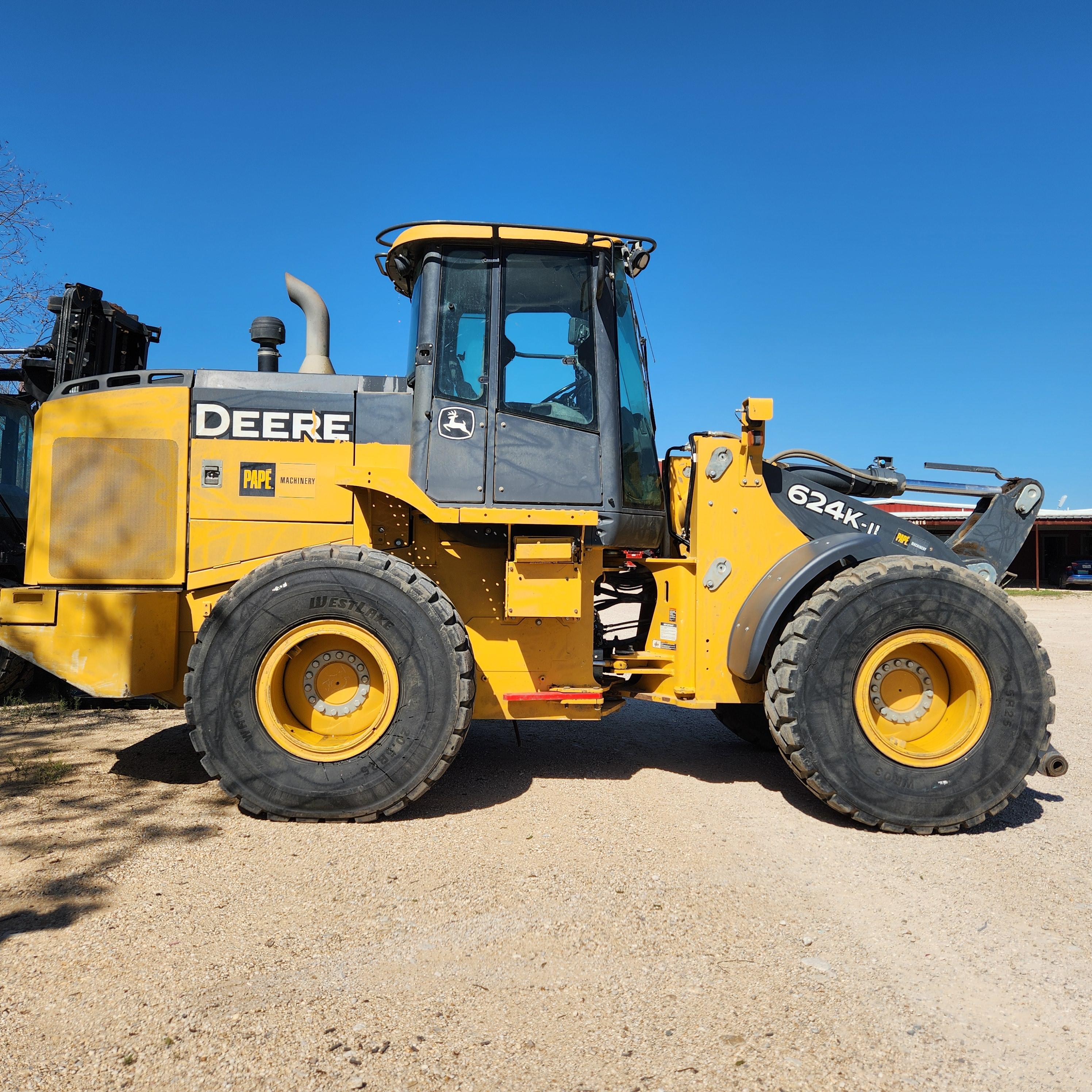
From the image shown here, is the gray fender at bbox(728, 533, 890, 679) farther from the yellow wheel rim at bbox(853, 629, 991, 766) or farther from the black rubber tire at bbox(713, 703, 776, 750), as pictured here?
the black rubber tire at bbox(713, 703, 776, 750)

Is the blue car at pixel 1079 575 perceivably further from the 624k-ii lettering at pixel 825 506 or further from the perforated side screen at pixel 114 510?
the perforated side screen at pixel 114 510

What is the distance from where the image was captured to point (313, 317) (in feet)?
16.7

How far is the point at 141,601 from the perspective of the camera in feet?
14.0

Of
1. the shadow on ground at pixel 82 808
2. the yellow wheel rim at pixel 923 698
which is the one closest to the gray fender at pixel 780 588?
the yellow wheel rim at pixel 923 698

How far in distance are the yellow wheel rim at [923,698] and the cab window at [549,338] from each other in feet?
6.74

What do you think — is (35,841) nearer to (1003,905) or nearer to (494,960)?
(494,960)

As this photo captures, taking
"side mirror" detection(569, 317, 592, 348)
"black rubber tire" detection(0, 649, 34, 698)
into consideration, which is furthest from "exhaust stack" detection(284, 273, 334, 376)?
"black rubber tire" detection(0, 649, 34, 698)

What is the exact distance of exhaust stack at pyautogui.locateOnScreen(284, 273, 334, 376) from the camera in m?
5.07

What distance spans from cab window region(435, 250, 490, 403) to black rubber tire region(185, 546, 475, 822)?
1.07 meters

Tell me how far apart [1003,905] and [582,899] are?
1.72m

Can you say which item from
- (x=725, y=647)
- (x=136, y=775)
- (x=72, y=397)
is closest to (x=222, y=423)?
(x=72, y=397)

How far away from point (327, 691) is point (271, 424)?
1547mm

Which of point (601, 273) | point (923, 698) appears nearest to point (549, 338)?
point (601, 273)

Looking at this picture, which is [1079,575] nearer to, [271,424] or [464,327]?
[464,327]
